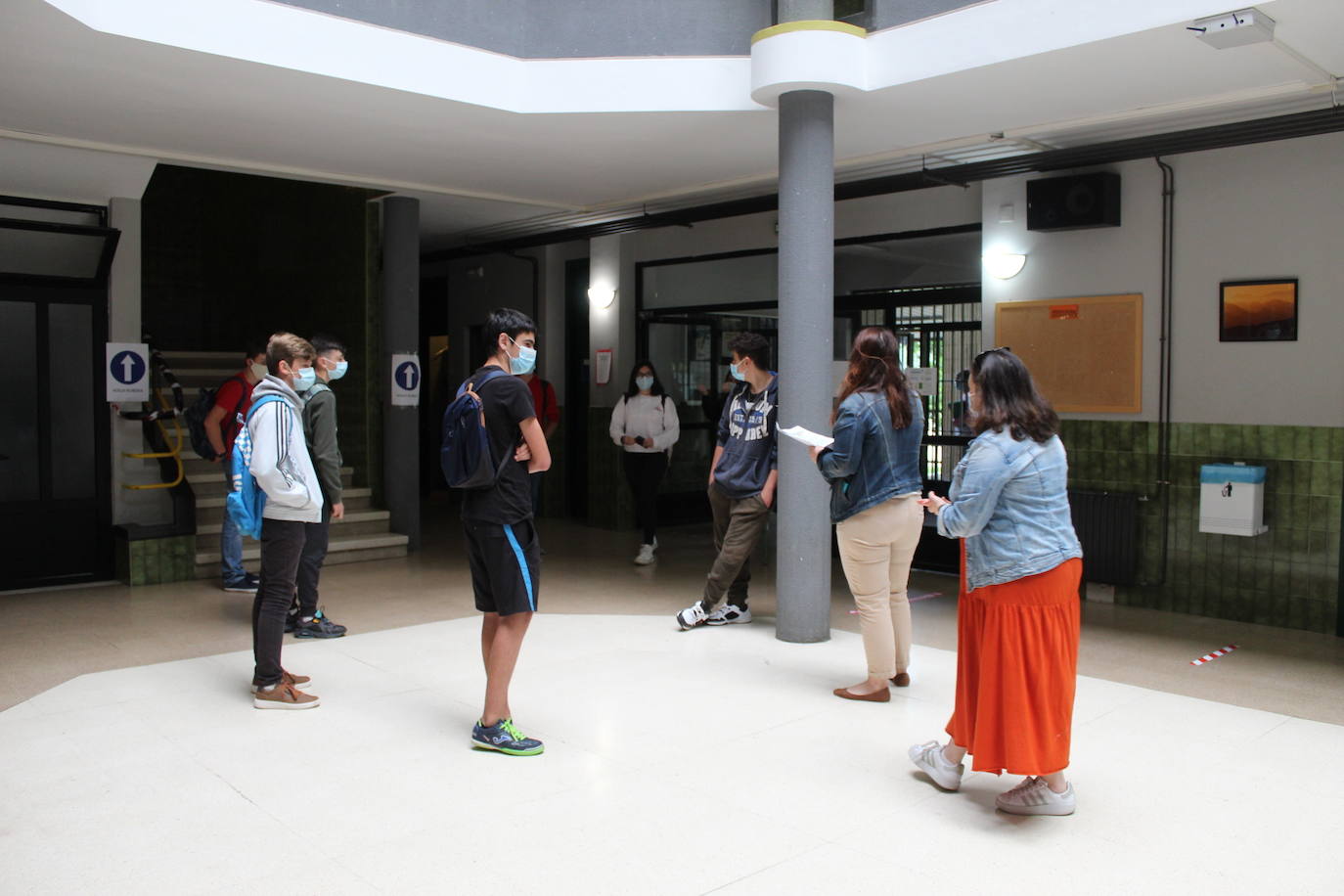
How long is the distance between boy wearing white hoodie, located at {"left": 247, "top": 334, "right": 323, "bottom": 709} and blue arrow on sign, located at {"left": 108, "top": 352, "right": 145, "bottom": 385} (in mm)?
3338

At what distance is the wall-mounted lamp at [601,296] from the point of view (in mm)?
10281

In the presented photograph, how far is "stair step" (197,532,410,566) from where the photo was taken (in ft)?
25.5

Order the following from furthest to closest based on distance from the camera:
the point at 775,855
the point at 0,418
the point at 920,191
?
1. the point at 920,191
2. the point at 0,418
3. the point at 775,855

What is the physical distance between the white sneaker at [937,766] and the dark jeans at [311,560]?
3.20 meters

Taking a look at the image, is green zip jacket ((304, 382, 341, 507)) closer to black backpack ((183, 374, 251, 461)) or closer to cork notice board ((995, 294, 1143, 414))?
black backpack ((183, 374, 251, 461))

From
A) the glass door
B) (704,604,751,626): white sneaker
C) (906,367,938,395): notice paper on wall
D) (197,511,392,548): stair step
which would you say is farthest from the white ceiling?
(704,604,751,626): white sneaker

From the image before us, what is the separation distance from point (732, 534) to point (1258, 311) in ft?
11.0

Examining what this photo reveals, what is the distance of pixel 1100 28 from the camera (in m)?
4.66

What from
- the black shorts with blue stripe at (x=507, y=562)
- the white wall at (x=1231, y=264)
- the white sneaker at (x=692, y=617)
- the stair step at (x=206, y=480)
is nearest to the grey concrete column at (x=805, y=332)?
the white sneaker at (x=692, y=617)

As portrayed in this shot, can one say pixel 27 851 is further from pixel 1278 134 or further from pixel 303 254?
pixel 303 254

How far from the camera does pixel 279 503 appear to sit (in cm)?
444

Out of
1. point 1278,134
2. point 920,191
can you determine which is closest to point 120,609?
point 920,191

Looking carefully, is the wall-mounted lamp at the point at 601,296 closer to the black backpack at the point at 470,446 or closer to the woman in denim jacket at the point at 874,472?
the woman in denim jacket at the point at 874,472

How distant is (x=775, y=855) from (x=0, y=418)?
20.8 ft
